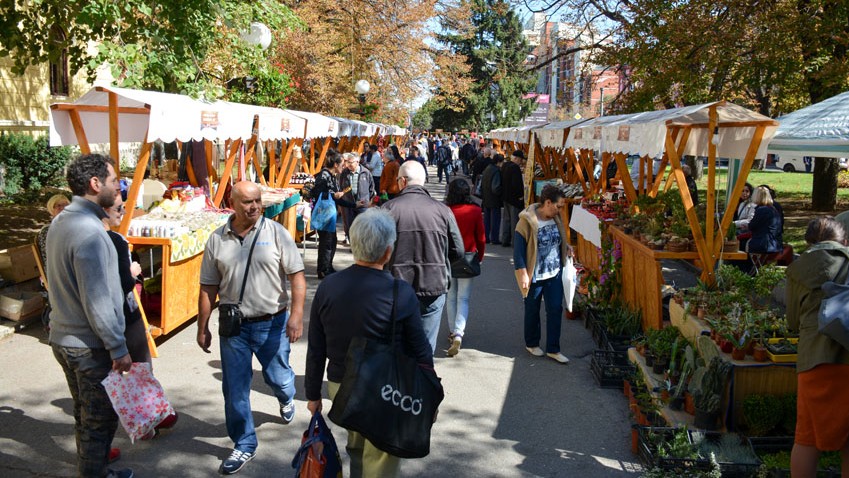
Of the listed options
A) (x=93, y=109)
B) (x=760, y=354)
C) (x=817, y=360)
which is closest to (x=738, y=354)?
(x=760, y=354)

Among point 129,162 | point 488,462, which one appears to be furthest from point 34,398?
point 129,162

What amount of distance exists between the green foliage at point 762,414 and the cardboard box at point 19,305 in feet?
22.3

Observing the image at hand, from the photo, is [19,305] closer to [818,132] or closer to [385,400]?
[385,400]

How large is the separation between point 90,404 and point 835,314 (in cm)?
391

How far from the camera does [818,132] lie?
611cm

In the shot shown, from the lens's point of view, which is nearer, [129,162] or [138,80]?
[138,80]

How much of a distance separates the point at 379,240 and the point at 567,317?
573cm

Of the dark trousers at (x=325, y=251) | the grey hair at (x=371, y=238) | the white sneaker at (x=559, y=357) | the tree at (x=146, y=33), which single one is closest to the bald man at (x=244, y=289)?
the grey hair at (x=371, y=238)

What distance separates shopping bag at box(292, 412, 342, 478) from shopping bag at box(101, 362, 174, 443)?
4.10 ft

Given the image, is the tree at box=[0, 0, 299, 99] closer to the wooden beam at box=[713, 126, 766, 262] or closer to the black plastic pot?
the wooden beam at box=[713, 126, 766, 262]

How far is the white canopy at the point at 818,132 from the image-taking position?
5.99 m

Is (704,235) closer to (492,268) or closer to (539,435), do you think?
(539,435)

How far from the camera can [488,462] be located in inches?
187

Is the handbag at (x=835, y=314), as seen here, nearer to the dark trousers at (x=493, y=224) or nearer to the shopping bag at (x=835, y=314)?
the shopping bag at (x=835, y=314)
